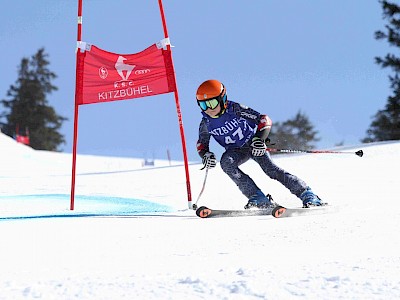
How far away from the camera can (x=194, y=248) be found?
3598 mm

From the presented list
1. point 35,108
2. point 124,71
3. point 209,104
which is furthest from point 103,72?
point 35,108

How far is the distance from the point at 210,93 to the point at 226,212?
3.84 ft

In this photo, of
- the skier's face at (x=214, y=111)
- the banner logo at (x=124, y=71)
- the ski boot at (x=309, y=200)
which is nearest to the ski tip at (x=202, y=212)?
the skier's face at (x=214, y=111)

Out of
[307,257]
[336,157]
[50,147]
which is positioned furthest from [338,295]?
[50,147]

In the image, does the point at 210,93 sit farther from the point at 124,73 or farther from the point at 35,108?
the point at 35,108

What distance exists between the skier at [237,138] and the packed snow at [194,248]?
44cm

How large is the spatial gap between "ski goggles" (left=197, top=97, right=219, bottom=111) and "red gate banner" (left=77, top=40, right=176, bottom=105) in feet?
3.73

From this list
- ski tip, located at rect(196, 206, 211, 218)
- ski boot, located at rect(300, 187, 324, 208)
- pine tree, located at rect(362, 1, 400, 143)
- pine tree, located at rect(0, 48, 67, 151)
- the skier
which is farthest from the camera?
pine tree, located at rect(0, 48, 67, 151)

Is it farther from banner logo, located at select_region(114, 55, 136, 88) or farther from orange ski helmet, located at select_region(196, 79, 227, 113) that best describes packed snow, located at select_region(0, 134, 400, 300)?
banner logo, located at select_region(114, 55, 136, 88)

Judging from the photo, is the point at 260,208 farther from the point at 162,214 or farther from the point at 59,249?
the point at 59,249

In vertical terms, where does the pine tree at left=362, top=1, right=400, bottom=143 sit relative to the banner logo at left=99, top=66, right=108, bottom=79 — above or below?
above

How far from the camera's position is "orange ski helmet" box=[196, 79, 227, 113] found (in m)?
5.46

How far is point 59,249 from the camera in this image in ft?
12.1

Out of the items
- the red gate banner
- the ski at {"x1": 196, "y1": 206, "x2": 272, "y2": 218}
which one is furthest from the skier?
the red gate banner
